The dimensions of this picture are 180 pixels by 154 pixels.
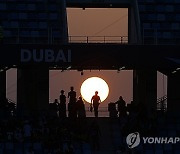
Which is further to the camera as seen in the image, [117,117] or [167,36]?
[167,36]

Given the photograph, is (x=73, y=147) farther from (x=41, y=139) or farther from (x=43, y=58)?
(x=43, y=58)

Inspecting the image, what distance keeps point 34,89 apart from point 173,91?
19.0 ft

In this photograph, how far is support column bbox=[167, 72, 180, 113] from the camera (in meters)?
35.5

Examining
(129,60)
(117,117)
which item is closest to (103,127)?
(117,117)

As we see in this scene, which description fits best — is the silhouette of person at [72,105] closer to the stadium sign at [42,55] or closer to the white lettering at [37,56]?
the stadium sign at [42,55]

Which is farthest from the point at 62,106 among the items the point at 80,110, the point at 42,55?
the point at 42,55

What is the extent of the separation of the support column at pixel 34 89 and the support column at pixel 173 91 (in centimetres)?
504

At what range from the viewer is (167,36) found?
3950 centimetres

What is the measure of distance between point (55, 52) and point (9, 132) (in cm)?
310

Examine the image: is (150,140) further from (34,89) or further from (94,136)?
(34,89)

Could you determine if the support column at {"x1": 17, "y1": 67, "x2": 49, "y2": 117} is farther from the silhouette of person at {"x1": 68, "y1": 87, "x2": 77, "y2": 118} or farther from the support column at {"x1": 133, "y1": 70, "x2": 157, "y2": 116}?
the support column at {"x1": 133, "y1": 70, "x2": 157, "y2": 116}

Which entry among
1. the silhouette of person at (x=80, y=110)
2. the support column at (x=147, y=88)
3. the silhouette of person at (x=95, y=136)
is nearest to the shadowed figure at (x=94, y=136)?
the silhouette of person at (x=95, y=136)

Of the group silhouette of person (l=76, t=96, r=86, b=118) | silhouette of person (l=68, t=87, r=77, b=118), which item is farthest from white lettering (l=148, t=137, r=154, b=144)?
silhouette of person (l=68, t=87, r=77, b=118)

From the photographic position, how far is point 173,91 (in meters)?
36.2
